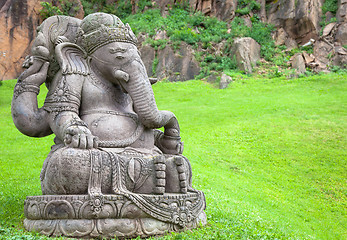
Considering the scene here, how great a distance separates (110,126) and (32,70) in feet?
3.33

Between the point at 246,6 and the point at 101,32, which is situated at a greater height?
→ the point at 246,6

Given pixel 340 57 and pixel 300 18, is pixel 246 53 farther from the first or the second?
pixel 340 57

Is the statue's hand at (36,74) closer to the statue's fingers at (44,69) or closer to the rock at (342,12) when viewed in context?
the statue's fingers at (44,69)

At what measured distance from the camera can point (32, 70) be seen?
3744 mm

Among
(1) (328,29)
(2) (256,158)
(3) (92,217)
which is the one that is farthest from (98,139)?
(1) (328,29)

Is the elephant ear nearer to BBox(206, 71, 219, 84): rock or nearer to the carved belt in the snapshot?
the carved belt

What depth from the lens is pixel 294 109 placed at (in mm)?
14438

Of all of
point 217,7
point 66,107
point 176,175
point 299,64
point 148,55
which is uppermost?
point 217,7

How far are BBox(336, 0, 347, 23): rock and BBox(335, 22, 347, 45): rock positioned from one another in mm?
427

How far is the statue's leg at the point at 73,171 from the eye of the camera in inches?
124

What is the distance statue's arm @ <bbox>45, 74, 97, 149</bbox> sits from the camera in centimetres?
334

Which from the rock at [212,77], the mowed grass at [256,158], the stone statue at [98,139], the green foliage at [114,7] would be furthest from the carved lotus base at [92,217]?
the green foliage at [114,7]

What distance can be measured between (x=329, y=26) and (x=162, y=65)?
35.5ft

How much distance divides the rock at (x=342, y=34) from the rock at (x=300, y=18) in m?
1.25
